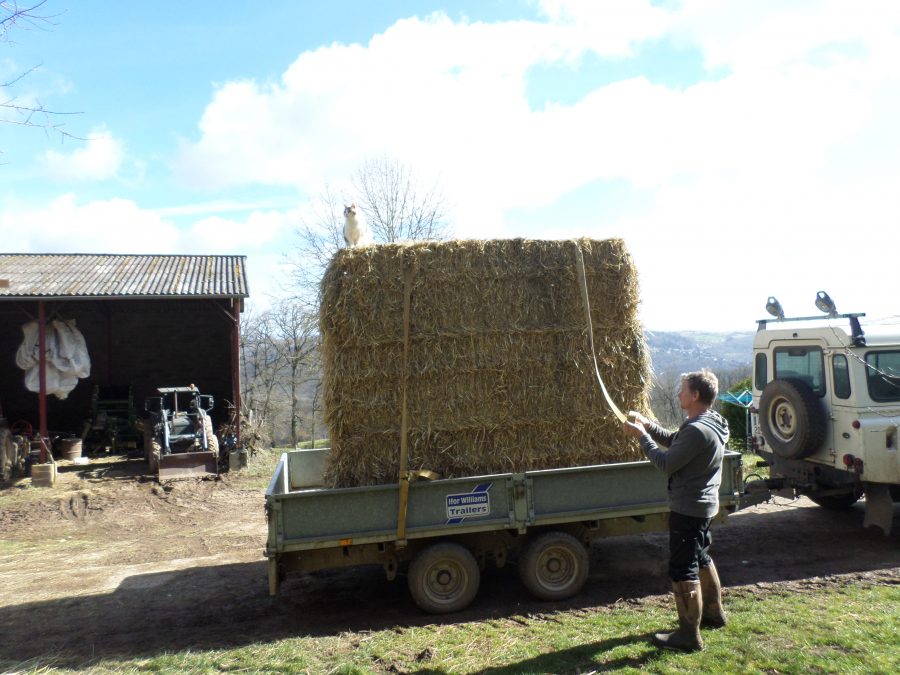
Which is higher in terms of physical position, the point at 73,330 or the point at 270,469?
the point at 73,330

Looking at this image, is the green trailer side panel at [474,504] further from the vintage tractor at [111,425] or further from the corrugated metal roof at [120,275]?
the vintage tractor at [111,425]

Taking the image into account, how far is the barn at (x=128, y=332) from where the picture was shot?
47.5 ft

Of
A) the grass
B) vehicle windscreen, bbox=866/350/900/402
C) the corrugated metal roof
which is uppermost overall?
the corrugated metal roof

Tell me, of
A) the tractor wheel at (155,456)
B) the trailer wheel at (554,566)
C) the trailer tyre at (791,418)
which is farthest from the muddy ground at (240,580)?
the tractor wheel at (155,456)

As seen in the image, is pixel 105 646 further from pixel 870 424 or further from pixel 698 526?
pixel 870 424

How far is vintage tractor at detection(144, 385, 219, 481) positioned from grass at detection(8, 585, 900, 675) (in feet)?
24.3

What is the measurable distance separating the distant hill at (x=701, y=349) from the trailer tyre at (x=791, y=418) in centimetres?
8171

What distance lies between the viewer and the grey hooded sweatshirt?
13.9 ft

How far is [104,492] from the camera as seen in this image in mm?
11219

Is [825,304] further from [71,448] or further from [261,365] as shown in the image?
[261,365]

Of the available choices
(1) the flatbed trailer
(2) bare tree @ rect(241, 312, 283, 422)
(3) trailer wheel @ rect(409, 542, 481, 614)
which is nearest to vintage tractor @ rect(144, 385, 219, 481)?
(1) the flatbed trailer

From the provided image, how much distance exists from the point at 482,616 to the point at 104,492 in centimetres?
856

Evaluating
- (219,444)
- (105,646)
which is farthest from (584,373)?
(219,444)

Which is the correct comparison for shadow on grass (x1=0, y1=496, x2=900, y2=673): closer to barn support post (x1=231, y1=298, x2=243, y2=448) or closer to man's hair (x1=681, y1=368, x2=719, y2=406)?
man's hair (x1=681, y1=368, x2=719, y2=406)
